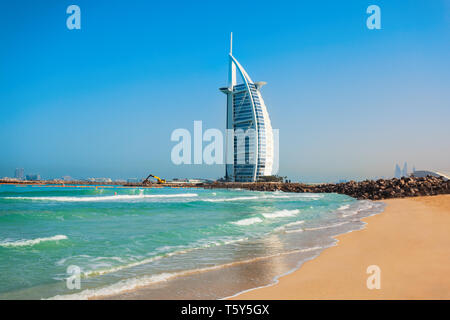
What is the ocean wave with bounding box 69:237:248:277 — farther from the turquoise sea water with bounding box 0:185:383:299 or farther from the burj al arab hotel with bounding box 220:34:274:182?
the burj al arab hotel with bounding box 220:34:274:182

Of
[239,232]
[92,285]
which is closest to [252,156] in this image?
[239,232]

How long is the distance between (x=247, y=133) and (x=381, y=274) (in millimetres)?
88436

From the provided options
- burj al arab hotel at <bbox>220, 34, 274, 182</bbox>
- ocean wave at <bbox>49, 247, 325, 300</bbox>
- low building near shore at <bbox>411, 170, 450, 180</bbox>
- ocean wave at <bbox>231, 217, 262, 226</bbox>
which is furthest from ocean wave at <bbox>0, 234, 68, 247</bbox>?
burj al arab hotel at <bbox>220, 34, 274, 182</bbox>

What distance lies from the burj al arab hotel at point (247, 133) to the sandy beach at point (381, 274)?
3211 inches

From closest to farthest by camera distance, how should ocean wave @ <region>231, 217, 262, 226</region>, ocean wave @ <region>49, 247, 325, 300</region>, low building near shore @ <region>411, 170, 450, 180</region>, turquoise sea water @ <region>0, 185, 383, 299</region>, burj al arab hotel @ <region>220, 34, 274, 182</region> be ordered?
1. ocean wave @ <region>49, 247, 325, 300</region>
2. turquoise sea water @ <region>0, 185, 383, 299</region>
3. ocean wave @ <region>231, 217, 262, 226</region>
4. low building near shore @ <region>411, 170, 450, 180</region>
5. burj al arab hotel @ <region>220, 34, 274, 182</region>

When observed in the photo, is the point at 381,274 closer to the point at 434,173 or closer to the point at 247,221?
the point at 247,221

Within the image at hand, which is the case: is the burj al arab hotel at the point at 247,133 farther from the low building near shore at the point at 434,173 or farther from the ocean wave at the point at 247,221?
the ocean wave at the point at 247,221

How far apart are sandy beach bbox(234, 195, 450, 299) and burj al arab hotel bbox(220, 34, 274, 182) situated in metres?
81.6

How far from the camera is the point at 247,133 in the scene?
92.8m

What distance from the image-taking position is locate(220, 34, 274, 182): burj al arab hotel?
3543 inches

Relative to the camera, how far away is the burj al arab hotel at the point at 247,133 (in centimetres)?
9000
